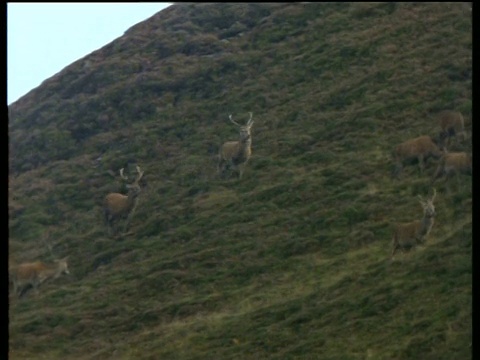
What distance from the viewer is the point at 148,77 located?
39.6m

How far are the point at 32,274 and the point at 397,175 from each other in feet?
30.6

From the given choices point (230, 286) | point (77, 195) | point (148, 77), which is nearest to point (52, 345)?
point (230, 286)

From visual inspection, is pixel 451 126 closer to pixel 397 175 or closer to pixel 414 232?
pixel 397 175

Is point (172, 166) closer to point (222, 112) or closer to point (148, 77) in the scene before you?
point (222, 112)

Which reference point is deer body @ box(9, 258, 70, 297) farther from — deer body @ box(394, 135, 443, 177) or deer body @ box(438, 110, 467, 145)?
deer body @ box(438, 110, 467, 145)

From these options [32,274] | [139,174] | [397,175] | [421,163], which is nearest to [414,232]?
[397,175]

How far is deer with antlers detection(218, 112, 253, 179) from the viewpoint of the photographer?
28609 millimetres

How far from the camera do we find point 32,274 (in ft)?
81.7

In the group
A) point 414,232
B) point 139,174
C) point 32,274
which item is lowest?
point 414,232

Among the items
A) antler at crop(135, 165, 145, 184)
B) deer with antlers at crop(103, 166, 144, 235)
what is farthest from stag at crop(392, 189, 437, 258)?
antler at crop(135, 165, 145, 184)

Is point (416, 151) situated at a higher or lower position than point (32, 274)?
higher

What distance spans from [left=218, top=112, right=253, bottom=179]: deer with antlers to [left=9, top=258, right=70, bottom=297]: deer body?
594 centimetres

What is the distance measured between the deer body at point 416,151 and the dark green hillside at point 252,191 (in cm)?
48

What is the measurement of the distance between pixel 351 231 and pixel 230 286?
10.2 ft
